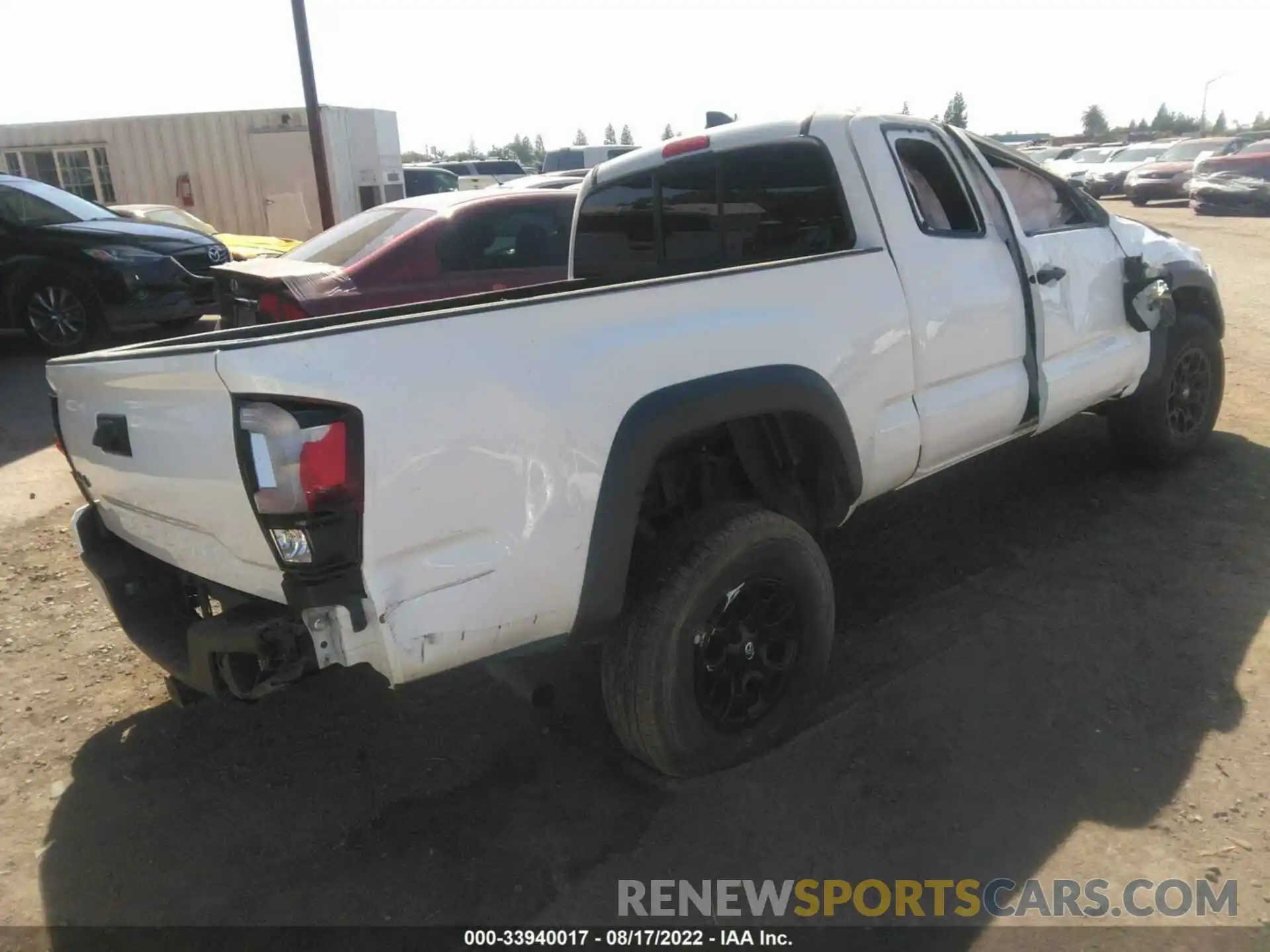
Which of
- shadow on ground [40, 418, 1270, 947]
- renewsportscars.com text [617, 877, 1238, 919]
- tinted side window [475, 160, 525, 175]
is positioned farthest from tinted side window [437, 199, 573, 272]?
tinted side window [475, 160, 525, 175]

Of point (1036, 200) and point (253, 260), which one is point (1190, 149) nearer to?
point (1036, 200)

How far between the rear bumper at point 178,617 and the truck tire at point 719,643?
0.91 m

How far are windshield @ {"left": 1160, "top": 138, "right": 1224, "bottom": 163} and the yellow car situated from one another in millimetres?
22814

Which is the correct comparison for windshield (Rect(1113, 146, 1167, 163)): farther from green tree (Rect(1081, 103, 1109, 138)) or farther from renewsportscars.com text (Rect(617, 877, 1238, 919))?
green tree (Rect(1081, 103, 1109, 138))

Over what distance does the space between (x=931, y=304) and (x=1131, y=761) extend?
1.64 m

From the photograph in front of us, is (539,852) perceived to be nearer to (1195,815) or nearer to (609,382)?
(609,382)

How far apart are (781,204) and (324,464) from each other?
7.33 feet

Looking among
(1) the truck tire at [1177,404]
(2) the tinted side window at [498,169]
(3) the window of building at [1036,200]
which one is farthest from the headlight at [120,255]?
(2) the tinted side window at [498,169]

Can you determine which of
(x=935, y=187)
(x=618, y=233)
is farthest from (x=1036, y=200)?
(x=618, y=233)

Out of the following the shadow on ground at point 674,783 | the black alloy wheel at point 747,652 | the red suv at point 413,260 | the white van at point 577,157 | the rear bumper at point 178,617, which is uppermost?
the white van at point 577,157

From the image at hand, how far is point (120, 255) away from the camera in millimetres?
8539

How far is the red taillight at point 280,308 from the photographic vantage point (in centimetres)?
564

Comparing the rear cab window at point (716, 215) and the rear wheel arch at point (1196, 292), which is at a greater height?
the rear cab window at point (716, 215)

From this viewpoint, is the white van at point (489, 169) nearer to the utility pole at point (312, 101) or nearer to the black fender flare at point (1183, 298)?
the utility pole at point (312, 101)
